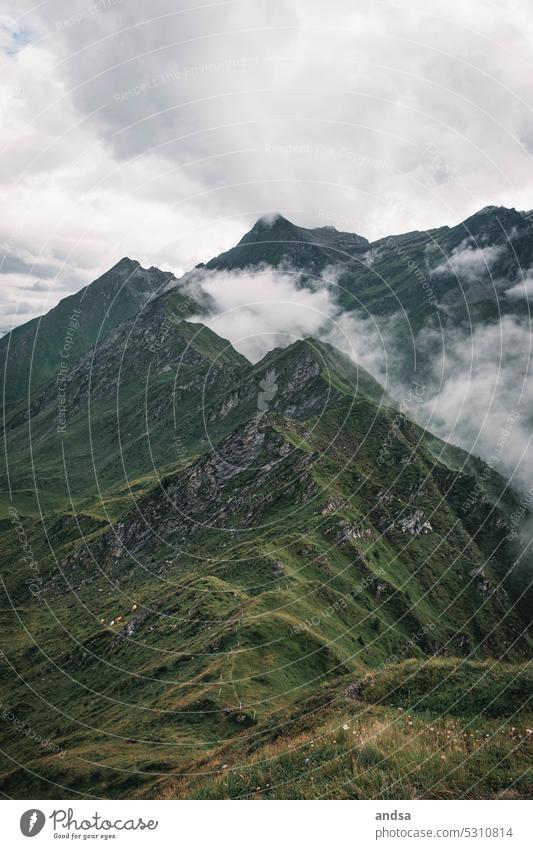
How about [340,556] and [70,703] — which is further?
[340,556]

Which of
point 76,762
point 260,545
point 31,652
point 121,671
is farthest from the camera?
point 31,652

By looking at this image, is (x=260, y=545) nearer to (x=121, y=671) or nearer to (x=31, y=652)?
(x=121, y=671)

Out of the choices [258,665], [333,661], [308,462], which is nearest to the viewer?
[258,665]

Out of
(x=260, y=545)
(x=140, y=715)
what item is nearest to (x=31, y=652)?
(x=260, y=545)

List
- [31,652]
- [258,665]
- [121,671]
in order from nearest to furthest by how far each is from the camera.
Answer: [258,665]
[121,671]
[31,652]

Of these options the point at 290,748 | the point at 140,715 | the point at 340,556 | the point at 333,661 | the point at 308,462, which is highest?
the point at 308,462

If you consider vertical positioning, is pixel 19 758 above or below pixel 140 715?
below

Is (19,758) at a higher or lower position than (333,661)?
lower

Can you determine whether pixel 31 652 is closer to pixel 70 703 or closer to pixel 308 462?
pixel 70 703

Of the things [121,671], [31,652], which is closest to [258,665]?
[121,671]
